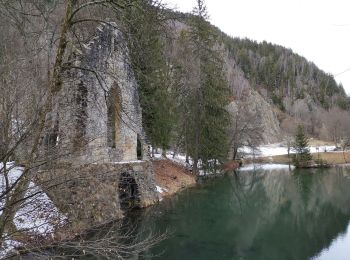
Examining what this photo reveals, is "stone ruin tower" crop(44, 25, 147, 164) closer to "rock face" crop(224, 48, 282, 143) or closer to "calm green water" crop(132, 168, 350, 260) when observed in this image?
"calm green water" crop(132, 168, 350, 260)

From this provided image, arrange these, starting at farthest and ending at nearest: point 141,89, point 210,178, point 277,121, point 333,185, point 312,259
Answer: point 277,121 < point 210,178 < point 333,185 < point 141,89 < point 312,259

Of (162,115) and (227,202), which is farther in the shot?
(162,115)

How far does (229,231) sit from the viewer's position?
1584 cm

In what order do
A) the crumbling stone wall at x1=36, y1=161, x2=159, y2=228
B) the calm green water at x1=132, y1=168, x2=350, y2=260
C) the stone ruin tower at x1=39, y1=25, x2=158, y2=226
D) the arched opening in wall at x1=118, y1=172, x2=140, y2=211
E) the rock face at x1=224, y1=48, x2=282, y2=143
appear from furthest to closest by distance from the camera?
the rock face at x1=224, y1=48, x2=282, y2=143
the arched opening in wall at x1=118, y1=172, x2=140, y2=211
the stone ruin tower at x1=39, y1=25, x2=158, y2=226
the crumbling stone wall at x1=36, y1=161, x2=159, y2=228
the calm green water at x1=132, y1=168, x2=350, y2=260

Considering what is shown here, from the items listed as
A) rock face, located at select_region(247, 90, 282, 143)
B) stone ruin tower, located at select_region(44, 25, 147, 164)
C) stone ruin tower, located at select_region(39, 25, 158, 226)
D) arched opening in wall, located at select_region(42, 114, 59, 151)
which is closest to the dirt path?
stone ruin tower, located at select_region(39, 25, 158, 226)

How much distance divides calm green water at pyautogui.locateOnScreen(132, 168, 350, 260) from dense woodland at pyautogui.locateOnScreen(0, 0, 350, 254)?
2.80m

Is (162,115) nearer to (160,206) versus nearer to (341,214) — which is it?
(160,206)

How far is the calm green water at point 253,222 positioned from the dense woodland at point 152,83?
280 cm

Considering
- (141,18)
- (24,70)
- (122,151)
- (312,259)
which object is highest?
(141,18)

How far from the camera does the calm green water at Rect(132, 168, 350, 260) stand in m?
13.2

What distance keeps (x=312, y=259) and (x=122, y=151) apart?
9.54m

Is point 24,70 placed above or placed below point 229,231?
above

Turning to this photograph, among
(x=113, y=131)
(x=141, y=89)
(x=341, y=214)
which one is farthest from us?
(x=141, y=89)

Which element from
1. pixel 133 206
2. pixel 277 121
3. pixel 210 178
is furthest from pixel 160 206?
pixel 277 121
